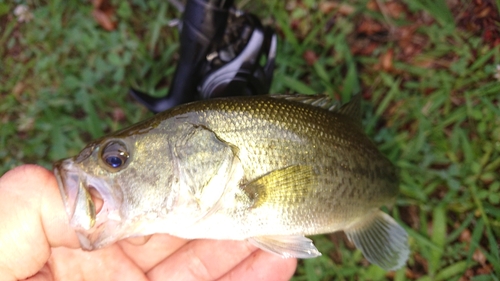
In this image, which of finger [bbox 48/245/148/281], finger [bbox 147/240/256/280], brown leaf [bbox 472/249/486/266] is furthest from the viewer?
brown leaf [bbox 472/249/486/266]

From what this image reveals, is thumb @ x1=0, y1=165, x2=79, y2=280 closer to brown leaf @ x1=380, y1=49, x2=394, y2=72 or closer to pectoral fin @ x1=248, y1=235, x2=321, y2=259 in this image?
pectoral fin @ x1=248, y1=235, x2=321, y2=259

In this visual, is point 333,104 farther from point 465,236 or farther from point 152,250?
point 465,236

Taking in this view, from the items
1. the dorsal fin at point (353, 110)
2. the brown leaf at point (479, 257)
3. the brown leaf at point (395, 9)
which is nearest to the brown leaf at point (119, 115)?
the dorsal fin at point (353, 110)

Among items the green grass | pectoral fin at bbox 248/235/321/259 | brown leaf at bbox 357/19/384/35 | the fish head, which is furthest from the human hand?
brown leaf at bbox 357/19/384/35

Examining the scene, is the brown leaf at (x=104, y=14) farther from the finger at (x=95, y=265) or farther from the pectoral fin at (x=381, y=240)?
the pectoral fin at (x=381, y=240)

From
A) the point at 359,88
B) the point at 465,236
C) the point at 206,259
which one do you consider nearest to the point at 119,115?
the point at 206,259

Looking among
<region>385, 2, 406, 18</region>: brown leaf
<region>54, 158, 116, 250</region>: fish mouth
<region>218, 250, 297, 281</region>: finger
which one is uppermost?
<region>385, 2, 406, 18</region>: brown leaf
